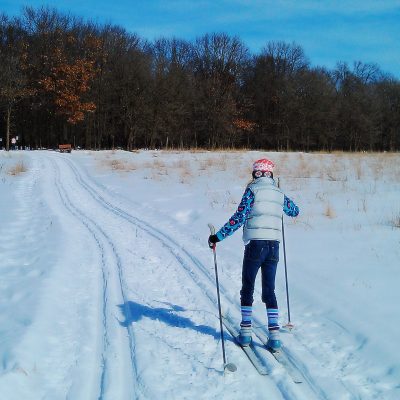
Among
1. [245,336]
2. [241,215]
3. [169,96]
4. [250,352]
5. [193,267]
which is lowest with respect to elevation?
[250,352]

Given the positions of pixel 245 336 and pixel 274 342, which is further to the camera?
pixel 245 336

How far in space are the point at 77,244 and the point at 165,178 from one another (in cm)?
1093

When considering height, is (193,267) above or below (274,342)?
above

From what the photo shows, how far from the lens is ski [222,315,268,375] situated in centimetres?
444

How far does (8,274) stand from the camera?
7105 mm

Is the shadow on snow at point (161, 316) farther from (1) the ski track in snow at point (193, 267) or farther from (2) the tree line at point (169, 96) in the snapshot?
(2) the tree line at point (169, 96)

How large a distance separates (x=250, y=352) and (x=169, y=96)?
4405cm

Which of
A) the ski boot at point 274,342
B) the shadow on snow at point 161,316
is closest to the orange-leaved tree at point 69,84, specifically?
the shadow on snow at point 161,316

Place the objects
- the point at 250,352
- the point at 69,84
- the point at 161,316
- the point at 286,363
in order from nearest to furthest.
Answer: the point at 286,363
the point at 250,352
the point at 161,316
the point at 69,84

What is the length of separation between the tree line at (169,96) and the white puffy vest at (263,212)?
38.5 meters

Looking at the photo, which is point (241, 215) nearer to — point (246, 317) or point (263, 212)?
point (263, 212)

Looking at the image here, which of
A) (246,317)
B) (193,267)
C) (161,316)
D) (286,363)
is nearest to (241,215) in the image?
(246,317)

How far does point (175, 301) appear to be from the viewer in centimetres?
623

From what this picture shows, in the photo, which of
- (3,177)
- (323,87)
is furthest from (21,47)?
(323,87)
